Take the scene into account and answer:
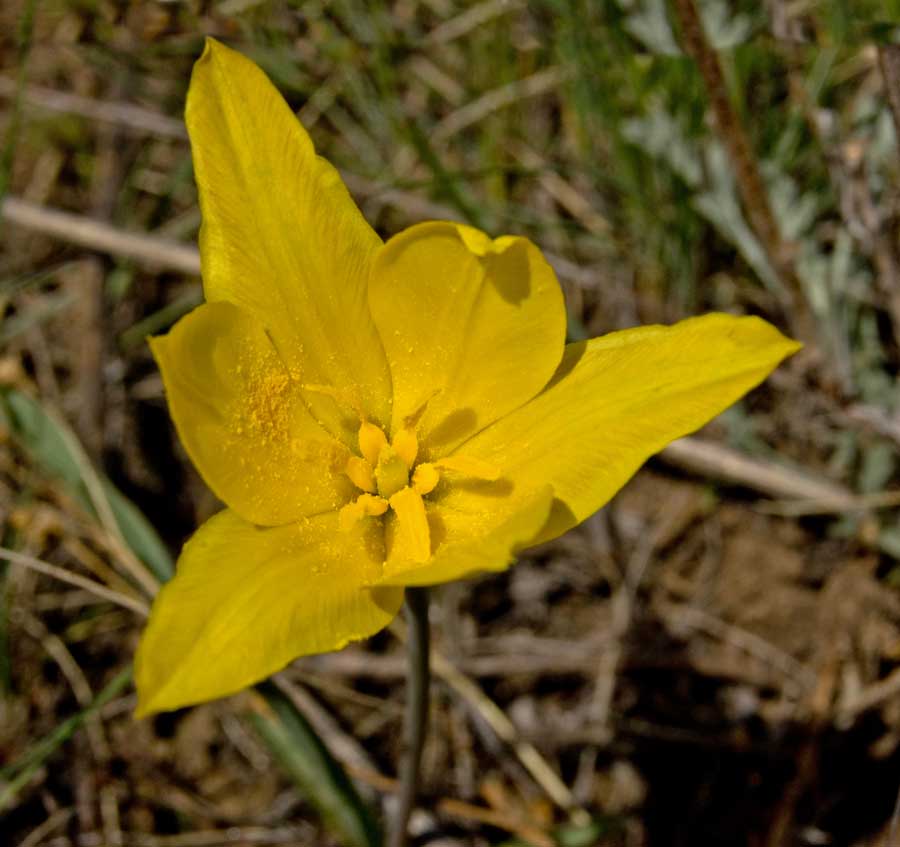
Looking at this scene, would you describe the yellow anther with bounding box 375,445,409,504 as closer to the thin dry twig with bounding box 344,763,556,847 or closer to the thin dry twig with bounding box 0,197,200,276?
the thin dry twig with bounding box 344,763,556,847

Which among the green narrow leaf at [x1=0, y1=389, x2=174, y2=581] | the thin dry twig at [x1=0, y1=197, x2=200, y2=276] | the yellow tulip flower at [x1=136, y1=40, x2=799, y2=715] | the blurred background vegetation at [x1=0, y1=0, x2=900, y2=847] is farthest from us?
the thin dry twig at [x1=0, y1=197, x2=200, y2=276]

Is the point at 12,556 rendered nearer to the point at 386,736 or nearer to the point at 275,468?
the point at 275,468

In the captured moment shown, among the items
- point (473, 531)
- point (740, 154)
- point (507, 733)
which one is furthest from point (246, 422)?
point (507, 733)

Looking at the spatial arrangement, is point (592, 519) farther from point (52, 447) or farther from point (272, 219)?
point (272, 219)

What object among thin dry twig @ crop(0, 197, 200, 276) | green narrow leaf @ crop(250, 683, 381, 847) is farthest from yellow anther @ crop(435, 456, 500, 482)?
thin dry twig @ crop(0, 197, 200, 276)

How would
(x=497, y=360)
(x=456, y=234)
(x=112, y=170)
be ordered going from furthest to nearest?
(x=112, y=170) → (x=497, y=360) → (x=456, y=234)

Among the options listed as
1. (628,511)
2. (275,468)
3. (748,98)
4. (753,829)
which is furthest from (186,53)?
(753,829)
